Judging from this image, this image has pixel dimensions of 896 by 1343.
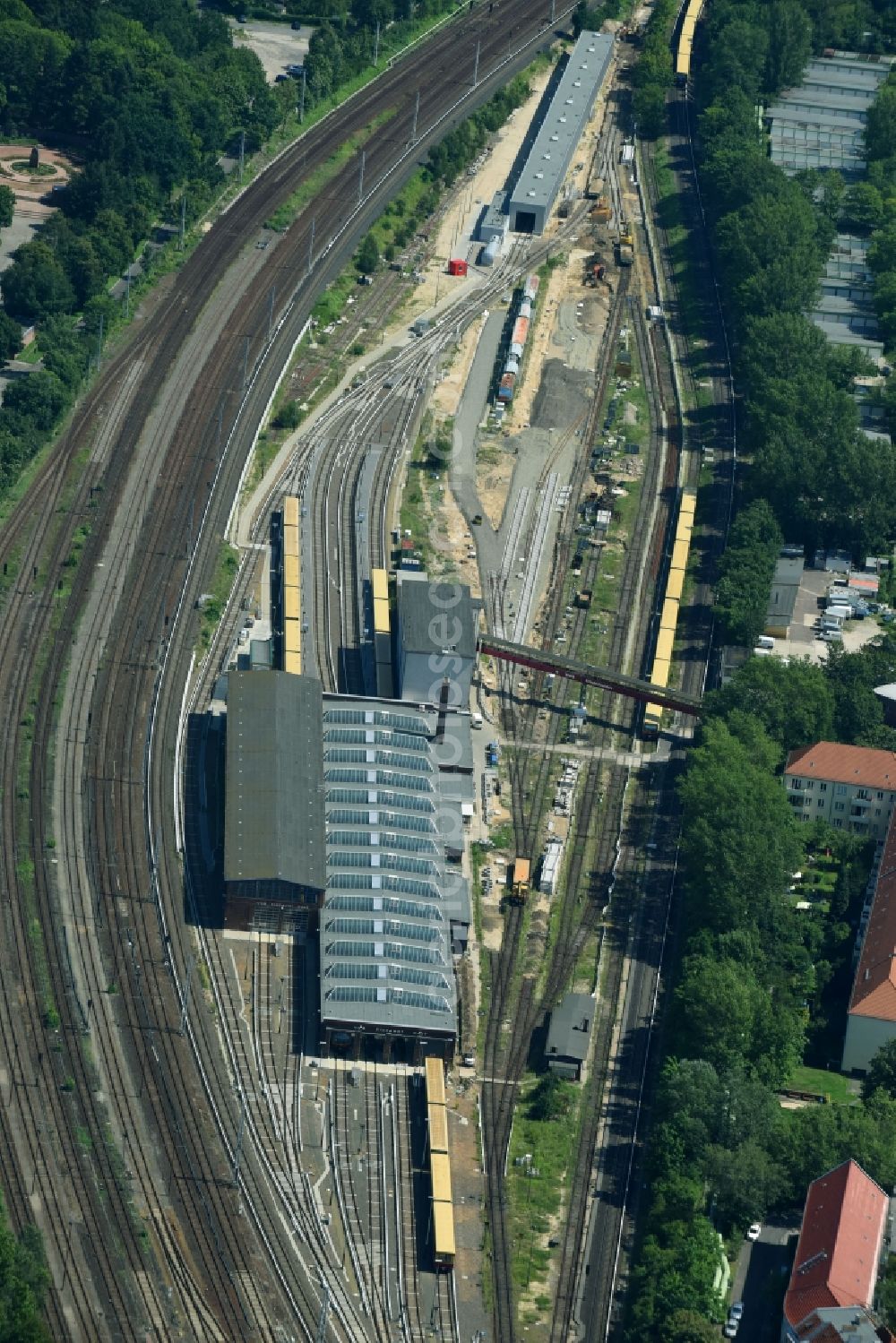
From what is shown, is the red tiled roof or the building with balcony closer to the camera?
the building with balcony

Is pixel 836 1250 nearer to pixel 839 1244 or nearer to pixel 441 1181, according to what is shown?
pixel 839 1244

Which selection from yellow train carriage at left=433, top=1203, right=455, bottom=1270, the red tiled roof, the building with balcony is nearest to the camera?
the building with balcony

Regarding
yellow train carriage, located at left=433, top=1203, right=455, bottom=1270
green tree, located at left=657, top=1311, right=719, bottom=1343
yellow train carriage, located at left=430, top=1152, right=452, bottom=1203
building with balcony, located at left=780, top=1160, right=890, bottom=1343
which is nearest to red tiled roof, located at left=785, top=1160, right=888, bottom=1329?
building with balcony, located at left=780, top=1160, right=890, bottom=1343

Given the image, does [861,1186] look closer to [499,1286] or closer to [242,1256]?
[499,1286]

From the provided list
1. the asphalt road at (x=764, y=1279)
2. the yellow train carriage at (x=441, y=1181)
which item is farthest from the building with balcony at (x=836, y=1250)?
the yellow train carriage at (x=441, y=1181)

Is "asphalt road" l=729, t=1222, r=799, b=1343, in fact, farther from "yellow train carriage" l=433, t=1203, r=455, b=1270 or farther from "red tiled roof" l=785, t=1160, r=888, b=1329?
"yellow train carriage" l=433, t=1203, r=455, b=1270

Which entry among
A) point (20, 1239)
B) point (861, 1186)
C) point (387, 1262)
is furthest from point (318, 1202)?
point (861, 1186)

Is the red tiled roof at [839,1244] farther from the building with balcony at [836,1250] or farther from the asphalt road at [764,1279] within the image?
the asphalt road at [764,1279]

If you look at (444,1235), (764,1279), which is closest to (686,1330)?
(764,1279)
